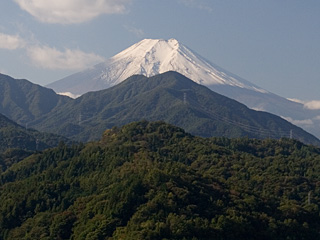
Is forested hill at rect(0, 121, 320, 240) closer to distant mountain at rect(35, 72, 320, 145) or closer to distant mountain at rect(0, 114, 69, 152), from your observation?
distant mountain at rect(0, 114, 69, 152)

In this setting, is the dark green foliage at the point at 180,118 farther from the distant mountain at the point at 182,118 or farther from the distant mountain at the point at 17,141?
the distant mountain at the point at 17,141

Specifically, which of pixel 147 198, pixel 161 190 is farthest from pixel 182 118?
pixel 147 198

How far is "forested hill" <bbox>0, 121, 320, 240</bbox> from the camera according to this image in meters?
46.3

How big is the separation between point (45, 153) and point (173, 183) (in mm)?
27523

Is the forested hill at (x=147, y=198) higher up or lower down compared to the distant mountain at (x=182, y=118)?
lower down

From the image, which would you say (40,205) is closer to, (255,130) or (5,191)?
(5,191)

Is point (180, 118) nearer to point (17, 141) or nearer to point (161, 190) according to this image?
point (17, 141)

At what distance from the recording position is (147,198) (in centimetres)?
4994

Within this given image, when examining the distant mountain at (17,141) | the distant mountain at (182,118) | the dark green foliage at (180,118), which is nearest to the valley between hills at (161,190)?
the distant mountain at (17,141)

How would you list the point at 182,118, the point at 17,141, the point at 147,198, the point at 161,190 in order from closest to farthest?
the point at 147,198
the point at 161,190
the point at 17,141
the point at 182,118

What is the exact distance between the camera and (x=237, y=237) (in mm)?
46281

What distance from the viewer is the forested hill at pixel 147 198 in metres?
46.3

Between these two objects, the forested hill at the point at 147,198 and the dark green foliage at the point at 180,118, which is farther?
the dark green foliage at the point at 180,118

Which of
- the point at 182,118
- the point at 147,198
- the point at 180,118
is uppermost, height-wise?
the point at 182,118
